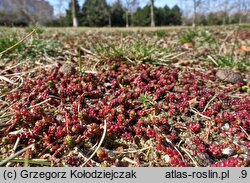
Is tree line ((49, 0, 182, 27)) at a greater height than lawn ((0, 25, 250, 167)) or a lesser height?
greater

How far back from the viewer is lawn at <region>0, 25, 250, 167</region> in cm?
196

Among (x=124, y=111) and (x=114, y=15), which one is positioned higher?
(x=114, y=15)

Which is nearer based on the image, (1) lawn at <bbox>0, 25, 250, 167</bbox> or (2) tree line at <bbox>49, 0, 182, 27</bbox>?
(1) lawn at <bbox>0, 25, 250, 167</bbox>

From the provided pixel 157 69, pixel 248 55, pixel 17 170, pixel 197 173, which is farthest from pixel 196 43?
pixel 17 170

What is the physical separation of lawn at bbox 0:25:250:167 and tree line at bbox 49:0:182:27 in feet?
134

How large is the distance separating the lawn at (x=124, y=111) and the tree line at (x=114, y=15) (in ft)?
134

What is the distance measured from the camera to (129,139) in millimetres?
2150

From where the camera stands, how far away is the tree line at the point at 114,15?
4525 centimetres

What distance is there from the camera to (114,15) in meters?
48.9

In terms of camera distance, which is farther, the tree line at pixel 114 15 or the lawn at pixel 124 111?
the tree line at pixel 114 15

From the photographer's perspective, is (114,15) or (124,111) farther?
(114,15)

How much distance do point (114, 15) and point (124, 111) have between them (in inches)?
1901

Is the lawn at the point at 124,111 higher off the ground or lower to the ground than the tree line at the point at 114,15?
lower

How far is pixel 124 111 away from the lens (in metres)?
2.41
